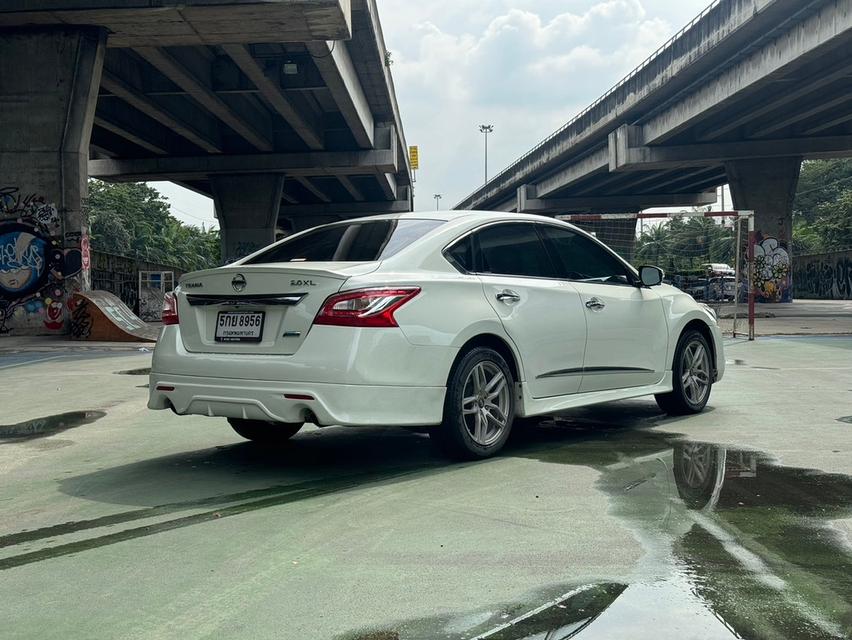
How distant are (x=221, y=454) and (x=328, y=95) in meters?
26.7

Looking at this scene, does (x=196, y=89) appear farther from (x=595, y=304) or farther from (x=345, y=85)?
(x=595, y=304)

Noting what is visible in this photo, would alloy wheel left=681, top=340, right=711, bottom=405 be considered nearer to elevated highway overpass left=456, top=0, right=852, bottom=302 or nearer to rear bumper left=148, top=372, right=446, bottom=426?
rear bumper left=148, top=372, right=446, bottom=426

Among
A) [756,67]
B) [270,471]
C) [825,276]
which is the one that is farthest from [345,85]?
[825,276]

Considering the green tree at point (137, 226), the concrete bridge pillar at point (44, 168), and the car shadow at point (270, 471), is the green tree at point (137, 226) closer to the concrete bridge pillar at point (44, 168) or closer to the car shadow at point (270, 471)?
the concrete bridge pillar at point (44, 168)

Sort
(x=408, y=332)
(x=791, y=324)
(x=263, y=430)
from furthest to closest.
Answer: (x=791, y=324) < (x=263, y=430) < (x=408, y=332)

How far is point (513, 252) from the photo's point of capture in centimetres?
630

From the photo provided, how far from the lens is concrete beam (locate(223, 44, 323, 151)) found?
2377 cm

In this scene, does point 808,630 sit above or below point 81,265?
below

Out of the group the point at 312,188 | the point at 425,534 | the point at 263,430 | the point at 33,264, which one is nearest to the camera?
the point at 425,534

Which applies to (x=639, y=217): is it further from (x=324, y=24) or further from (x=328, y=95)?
(x=328, y=95)

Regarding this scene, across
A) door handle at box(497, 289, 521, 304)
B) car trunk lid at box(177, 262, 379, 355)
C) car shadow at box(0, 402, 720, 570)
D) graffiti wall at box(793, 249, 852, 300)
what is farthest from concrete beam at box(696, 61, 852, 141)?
car trunk lid at box(177, 262, 379, 355)

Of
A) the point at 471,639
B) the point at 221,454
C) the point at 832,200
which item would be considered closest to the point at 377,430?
the point at 221,454

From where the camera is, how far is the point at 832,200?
85.2 m

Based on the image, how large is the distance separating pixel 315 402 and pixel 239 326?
28.7 inches
